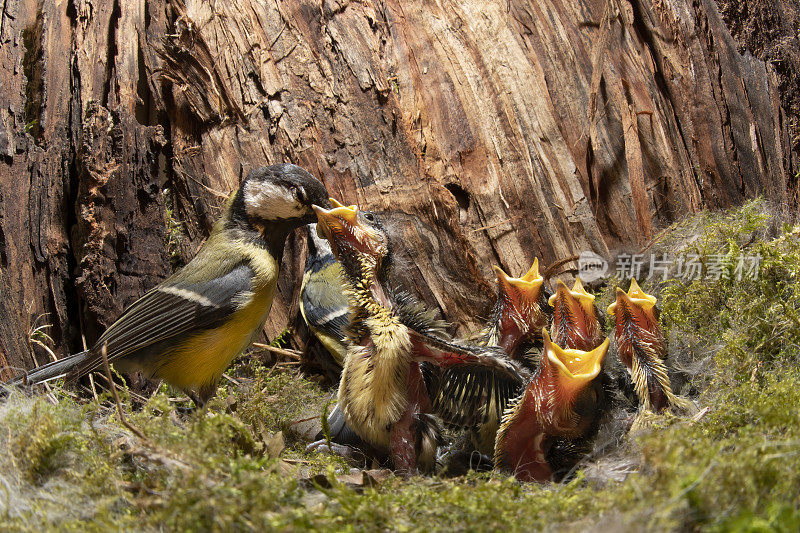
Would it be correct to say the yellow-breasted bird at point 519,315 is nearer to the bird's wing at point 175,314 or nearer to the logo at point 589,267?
the logo at point 589,267

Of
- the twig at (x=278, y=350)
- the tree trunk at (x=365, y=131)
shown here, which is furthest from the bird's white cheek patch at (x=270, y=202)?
the twig at (x=278, y=350)

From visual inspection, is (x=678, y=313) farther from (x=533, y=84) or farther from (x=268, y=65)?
(x=268, y=65)

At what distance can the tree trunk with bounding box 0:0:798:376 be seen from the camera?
2.09 m

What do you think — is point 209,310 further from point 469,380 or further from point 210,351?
point 469,380

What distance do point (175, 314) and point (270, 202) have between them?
0.44m

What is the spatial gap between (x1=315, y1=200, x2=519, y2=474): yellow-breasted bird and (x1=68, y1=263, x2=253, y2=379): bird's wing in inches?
18.2

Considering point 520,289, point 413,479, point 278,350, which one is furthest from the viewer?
point 278,350

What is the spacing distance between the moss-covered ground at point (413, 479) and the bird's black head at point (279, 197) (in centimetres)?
63

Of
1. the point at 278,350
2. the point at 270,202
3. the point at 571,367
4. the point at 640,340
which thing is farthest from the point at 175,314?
the point at 640,340

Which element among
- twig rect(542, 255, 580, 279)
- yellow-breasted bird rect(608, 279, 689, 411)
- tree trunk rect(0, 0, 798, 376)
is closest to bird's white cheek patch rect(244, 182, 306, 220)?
tree trunk rect(0, 0, 798, 376)

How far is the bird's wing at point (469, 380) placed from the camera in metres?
1.45

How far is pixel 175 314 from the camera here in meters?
1.82

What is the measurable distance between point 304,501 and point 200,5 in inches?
79.2

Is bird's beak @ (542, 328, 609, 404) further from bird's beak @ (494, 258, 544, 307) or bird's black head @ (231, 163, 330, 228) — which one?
bird's black head @ (231, 163, 330, 228)
